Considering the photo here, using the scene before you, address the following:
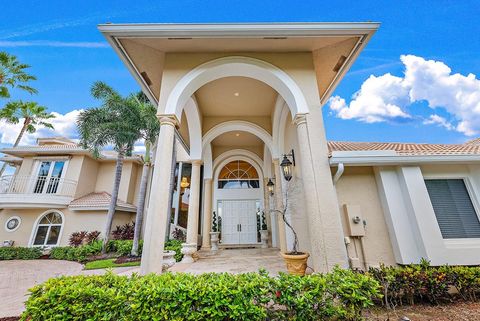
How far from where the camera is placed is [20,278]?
670 centimetres

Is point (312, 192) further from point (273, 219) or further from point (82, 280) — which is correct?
point (273, 219)

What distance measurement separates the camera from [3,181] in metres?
12.1

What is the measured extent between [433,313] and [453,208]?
2711mm

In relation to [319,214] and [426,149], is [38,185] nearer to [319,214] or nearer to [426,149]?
[319,214]

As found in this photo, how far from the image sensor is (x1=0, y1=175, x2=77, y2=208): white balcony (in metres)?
11.3

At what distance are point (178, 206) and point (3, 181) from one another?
11507 mm

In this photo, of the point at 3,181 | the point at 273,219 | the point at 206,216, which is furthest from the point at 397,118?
the point at 3,181

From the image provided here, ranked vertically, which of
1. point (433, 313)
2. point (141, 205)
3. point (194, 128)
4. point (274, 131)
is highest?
point (194, 128)

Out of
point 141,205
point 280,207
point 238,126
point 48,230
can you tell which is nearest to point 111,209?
point 141,205

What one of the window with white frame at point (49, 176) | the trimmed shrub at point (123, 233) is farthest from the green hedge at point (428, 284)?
the window with white frame at point (49, 176)

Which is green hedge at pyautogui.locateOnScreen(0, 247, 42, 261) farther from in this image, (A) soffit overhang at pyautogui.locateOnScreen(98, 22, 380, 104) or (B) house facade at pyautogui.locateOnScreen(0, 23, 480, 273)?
(A) soffit overhang at pyautogui.locateOnScreen(98, 22, 380, 104)

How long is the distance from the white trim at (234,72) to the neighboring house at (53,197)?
10893mm

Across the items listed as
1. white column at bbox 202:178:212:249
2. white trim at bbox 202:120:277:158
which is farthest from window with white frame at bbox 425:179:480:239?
white column at bbox 202:178:212:249

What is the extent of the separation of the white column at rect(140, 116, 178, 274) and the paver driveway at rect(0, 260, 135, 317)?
2.38 metres
